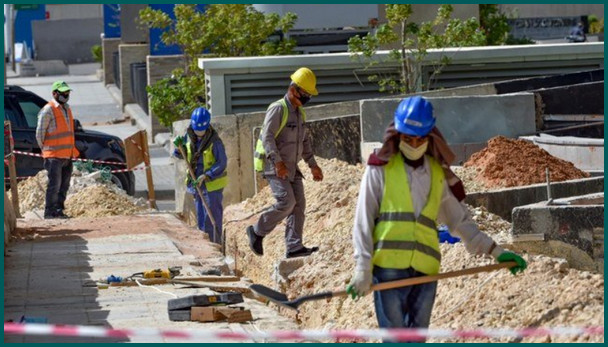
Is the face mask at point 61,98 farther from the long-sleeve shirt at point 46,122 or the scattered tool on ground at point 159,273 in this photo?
the scattered tool on ground at point 159,273

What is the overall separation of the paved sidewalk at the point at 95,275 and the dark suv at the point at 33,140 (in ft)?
12.6


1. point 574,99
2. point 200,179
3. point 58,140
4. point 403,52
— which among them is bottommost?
point 200,179

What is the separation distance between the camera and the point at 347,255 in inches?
471

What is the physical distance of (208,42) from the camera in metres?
24.8

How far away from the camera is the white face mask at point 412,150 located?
7.70 metres

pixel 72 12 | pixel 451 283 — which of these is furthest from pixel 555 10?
pixel 451 283

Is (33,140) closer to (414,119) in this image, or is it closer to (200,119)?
(200,119)

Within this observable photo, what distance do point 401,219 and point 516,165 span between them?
8200 millimetres

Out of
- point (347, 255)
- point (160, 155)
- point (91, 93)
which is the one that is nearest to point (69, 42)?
point (91, 93)

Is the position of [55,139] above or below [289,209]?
above

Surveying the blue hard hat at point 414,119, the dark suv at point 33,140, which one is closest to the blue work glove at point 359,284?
the blue hard hat at point 414,119

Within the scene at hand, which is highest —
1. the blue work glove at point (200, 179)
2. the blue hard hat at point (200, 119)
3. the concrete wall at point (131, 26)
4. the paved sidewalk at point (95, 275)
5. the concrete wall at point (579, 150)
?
the concrete wall at point (131, 26)

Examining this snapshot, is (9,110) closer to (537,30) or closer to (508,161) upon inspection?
(508,161)

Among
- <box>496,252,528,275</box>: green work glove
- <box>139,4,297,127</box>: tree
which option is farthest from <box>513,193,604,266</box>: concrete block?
<box>139,4,297,127</box>: tree
